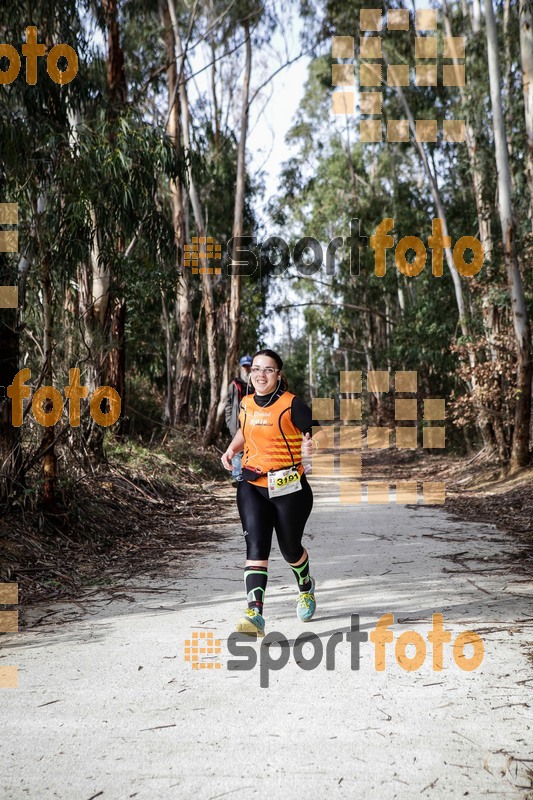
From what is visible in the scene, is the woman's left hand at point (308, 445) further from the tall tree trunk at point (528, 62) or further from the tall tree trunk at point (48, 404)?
the tall tree trunk at point (528, 62)

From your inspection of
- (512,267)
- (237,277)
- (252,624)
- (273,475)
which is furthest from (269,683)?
(237,277)

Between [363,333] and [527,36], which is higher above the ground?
[527,36]

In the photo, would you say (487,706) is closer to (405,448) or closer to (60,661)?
(60,661)

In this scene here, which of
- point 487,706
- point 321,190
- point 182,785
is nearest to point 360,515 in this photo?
point 487,706

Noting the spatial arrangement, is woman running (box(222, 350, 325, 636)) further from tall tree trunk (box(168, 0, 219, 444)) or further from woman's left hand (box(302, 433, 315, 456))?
tall tree trunk (box(168, 0, 219, 444))

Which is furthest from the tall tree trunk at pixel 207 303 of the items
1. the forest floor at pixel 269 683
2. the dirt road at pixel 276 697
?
the dirt road at pixel 276 697

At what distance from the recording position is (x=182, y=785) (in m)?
2.74

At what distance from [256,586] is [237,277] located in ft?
50.6

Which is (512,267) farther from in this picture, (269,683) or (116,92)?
(269,683)

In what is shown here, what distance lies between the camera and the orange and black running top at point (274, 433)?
4.86m

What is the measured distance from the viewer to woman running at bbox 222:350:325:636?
15.8 feet

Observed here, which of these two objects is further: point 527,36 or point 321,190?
point 321,190

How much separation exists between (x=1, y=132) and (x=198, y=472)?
836cm

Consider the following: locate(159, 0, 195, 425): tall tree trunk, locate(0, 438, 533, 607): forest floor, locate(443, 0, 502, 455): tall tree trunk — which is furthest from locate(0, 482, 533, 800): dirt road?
locate(159, 0, 195, 425): tall tree trunk
